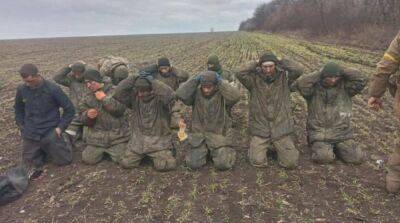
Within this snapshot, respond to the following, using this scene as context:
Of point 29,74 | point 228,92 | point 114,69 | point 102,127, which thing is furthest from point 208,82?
point 114,69

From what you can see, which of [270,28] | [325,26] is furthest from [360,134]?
[270,28]

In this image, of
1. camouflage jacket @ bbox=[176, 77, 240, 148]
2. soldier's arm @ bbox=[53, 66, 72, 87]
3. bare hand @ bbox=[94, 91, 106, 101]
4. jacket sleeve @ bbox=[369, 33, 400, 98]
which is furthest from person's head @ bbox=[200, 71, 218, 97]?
soldier's arm @ bbox=[53, 66, 72, 87]

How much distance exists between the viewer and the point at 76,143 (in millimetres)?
7820

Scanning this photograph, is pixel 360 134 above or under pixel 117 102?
under

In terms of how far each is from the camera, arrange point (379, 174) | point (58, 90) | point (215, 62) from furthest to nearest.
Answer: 1. point (215, 62)
2. point (58, 90)
3. point (379, 174)

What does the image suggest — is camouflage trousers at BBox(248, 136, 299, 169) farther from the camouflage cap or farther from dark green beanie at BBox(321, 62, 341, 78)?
the camouflage cap

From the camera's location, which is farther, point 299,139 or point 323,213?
point 299,139

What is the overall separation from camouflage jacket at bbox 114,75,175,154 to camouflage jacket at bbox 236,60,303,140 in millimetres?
1286

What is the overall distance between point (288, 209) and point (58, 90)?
382cm

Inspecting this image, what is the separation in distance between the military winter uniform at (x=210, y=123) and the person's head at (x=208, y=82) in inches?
1.4

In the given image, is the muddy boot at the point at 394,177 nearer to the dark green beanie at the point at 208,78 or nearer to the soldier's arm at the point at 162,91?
the dark green beanie at the point at 208,78

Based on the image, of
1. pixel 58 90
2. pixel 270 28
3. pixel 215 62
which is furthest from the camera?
pixel 270 28

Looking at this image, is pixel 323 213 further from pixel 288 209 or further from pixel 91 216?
pixel 91 216

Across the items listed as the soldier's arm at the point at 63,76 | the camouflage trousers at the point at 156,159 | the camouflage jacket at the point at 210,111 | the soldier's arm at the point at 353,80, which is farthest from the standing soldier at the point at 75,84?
the soldier's arm at the point at 353,80
